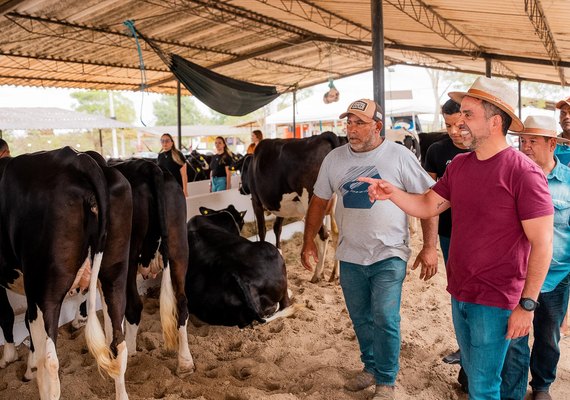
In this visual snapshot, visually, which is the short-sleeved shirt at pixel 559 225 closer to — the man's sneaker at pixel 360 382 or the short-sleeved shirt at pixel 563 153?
the short-sleeved shirt at pixel 563 153

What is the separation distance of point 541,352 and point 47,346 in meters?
3.07

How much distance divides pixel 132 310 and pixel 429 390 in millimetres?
2361

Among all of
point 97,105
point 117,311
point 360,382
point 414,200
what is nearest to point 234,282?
point 117,311

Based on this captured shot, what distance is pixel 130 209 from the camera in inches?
137

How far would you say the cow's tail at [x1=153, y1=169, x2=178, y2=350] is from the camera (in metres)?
3.93

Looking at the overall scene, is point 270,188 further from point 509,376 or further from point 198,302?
point 509,376

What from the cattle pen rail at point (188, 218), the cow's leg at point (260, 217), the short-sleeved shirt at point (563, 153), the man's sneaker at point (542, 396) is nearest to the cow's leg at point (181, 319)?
the cattle pen rail at point (188, 218)

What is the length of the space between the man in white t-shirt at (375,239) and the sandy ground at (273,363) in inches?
13.7

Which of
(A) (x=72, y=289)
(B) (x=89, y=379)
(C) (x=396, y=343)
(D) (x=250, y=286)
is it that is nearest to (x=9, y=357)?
(B) (x=89, y=379)

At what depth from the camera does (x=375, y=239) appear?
335 cm

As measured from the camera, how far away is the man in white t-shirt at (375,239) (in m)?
3.32

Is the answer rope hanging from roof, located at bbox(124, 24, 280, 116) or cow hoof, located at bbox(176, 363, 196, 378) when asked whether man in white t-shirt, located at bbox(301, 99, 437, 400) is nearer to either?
cow hoof, located at bbox(176, 363, 196, 378)

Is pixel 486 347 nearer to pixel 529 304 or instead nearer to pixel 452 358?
pixel 529 304

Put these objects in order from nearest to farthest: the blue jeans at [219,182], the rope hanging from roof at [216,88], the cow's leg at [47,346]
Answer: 1. the cow's leg at [47,346]
2. the rope hanging from roof at [216,88]
3. the blue jeans at [219,182]
